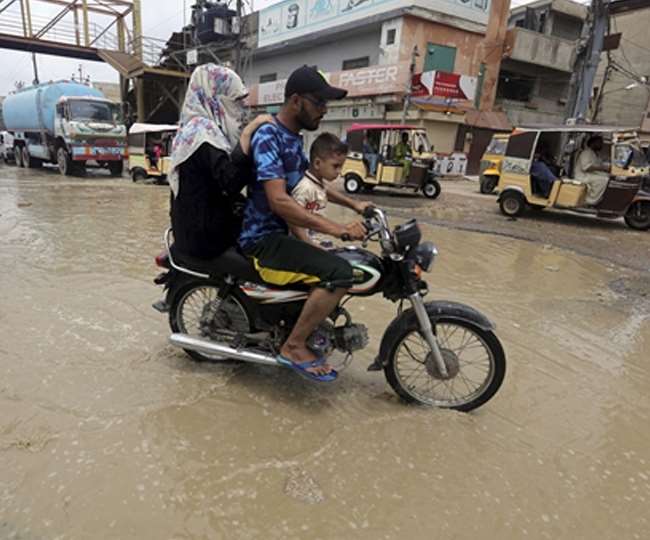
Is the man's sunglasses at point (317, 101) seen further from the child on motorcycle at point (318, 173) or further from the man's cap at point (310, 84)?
the child on motorcycle at point (318, 173)

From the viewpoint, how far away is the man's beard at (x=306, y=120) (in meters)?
2.61

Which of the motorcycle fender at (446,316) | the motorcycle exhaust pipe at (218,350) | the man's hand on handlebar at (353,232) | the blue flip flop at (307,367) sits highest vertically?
the man's hand on handlebar at (353,232)

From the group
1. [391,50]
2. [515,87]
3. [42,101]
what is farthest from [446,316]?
[515,87]

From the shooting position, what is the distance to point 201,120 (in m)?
2.71

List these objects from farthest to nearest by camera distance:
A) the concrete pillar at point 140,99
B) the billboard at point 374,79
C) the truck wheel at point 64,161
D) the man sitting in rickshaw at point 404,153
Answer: the concrete pillar at point 140,99 < the billboard at point 374,79 < the truck wheel at point 64,161 < the man sitting in rickshaw at point 404,153

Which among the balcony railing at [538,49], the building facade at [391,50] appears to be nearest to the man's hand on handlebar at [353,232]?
the building facade at [391,50]

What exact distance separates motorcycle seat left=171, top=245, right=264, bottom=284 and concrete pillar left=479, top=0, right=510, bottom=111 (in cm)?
2134

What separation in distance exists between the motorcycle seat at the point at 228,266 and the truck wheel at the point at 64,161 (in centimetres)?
1492

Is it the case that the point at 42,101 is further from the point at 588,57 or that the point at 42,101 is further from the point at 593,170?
the point at 588,57

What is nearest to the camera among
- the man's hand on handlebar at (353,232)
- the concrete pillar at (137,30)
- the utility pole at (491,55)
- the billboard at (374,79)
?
the man's hand on handlebar at (353,232)

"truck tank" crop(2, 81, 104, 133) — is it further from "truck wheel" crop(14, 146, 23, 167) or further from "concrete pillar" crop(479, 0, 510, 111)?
"concrete pillar" crop(479, 0, 510, 111)

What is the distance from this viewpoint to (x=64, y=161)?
15.6 m

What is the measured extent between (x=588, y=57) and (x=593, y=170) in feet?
17.5

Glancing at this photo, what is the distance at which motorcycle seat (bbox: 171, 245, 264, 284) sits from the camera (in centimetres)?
287
